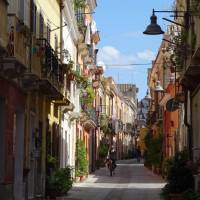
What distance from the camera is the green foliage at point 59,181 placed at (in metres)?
23.6

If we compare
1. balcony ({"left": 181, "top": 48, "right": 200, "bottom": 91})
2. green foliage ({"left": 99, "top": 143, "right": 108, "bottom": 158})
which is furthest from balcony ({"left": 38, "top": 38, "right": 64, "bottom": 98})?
green foliage ({"left": 99, "top": 143, "right": 108, "bottom": 158})

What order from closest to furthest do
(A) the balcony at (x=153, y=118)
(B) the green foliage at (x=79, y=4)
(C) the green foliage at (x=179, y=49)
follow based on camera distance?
(C) the green foliage at (x=179, y=49), (B) the green foliage at (x=79, y=4), (A) the balcony at (x=153, y=118)

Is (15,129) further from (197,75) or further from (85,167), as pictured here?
(85,167)

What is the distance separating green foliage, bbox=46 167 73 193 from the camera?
2356cm

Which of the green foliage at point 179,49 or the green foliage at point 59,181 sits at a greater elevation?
the green foliage at point 179,49

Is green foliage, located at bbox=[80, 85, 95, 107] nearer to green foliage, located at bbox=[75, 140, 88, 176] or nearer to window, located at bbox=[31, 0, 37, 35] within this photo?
green foliage, located at bbox=[75, 140, 88, 176]

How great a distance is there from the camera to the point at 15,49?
56.9 feet

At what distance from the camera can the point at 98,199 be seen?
24297 mm

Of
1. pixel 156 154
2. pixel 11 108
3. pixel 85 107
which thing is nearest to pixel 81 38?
pixel 85 107

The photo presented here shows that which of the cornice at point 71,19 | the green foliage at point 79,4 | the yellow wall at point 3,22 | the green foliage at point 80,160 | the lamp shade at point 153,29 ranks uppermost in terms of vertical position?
the green foliage at point 79,4

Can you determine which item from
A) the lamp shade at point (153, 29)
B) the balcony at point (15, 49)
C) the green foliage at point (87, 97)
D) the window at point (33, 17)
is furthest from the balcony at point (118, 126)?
the balcony at point (15, 49)

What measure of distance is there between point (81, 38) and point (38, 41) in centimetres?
1642

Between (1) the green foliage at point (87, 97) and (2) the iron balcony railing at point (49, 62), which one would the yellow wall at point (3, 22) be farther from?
(1) the green foliage at point (87, 97)

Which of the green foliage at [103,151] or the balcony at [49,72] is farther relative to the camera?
the green foliage at [103,151]
